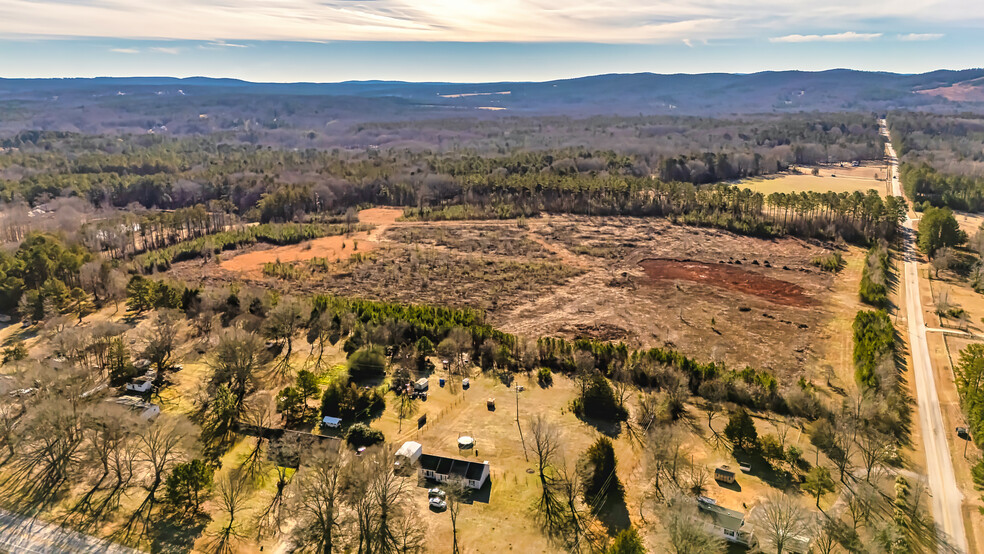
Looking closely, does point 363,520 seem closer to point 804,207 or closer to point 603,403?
point 603,403

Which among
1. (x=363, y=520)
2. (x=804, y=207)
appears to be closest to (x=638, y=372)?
(x=363, y=520)

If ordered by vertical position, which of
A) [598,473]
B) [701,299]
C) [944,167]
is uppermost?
[944,167]

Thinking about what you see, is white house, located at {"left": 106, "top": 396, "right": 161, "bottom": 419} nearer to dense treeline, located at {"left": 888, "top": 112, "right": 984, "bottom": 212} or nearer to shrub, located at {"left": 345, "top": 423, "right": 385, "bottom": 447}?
shrub, located at {"left": 345, "top": 423, "right": 385, "bottom": 447}

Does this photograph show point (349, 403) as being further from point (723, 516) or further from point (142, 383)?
point (723, 516)

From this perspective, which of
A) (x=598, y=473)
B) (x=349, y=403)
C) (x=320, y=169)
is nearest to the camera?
(x=598, y=473)

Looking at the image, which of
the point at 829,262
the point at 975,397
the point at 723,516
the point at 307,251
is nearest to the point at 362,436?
the point at 723,516

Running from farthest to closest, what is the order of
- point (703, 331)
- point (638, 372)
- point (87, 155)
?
point (87, 155), point (703, 331), point (638, 372)
